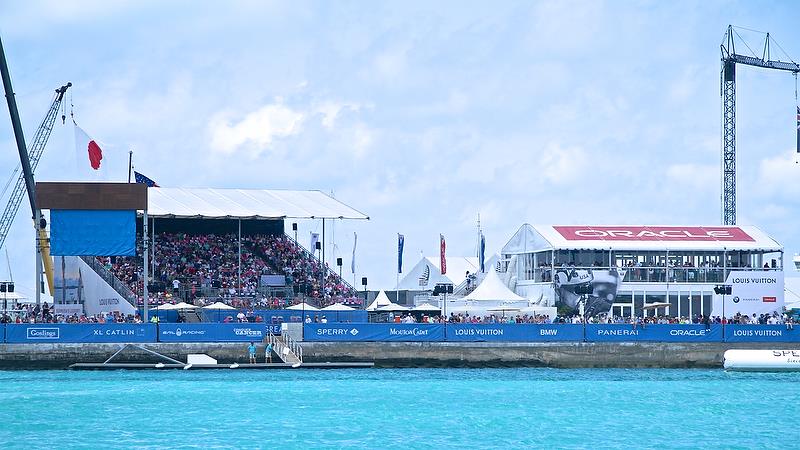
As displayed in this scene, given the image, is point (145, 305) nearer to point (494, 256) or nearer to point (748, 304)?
point (748, 304)

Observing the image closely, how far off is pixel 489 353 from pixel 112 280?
64.3 ft

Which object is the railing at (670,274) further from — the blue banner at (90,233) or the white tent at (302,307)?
the blue banner at (90,233)

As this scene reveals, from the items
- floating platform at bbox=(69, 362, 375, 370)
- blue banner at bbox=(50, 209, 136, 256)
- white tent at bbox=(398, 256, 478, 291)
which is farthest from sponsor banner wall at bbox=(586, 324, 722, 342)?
white tent at bbox=(398, 256, 478, 291)

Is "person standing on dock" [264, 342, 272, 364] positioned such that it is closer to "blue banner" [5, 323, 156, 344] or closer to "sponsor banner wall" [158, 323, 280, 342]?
"sponsor banner wall" [158, 323, 280, 342]

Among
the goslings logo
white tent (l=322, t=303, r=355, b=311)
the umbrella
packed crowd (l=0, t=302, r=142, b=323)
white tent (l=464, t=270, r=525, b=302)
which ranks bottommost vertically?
the goslings logo

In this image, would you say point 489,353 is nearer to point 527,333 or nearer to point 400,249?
point 527,333

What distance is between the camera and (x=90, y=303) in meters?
70.8

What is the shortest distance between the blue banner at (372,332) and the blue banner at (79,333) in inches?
287

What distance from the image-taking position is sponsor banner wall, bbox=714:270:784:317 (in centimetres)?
6906

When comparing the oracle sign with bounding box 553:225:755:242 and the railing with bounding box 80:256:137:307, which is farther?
the oracle sign with bounding box 553:225:755:242

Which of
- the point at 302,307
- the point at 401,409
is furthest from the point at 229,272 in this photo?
the point at 401,409

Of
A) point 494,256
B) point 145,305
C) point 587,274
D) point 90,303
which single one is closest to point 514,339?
point 587,274

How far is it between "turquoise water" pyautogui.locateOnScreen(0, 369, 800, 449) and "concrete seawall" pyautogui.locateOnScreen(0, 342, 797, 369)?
0.56 meters

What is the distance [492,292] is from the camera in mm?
69500
